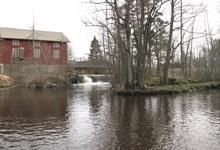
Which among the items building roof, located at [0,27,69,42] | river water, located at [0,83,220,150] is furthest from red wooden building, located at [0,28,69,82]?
river water, located at [0,83,220,150]

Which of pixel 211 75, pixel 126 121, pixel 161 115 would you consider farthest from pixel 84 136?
pixel 211 75

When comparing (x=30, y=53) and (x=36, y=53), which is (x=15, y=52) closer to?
(x=30, y=53)

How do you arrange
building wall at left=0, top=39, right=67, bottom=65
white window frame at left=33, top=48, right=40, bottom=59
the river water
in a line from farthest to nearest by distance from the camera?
white window frame at left=33, top=48, right=40, bottom=59 → building wall at left=0, top=39, right=67, bottom=65 → the river water

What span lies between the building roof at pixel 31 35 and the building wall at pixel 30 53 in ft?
2.64

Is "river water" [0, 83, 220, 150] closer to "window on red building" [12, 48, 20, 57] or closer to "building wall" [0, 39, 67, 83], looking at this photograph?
"building wall" [0, 39, 67, 83]

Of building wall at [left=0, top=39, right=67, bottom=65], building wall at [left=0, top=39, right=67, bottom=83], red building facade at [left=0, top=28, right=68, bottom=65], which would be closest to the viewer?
building wall at [left=0, top=39, right=67, bottom=83]

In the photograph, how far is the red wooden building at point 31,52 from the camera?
5969cm

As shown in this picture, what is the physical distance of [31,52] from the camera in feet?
204

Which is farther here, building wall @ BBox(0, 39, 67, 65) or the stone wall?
building wall @ BBox(0, 39, 67, 65)

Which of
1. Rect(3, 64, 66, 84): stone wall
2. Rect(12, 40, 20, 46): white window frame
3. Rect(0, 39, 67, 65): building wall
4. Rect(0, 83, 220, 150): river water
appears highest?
Rect(12, 40, 20, 46): white window frame

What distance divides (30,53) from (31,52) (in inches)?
11.3

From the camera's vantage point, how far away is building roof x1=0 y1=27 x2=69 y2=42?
61006 millimetres

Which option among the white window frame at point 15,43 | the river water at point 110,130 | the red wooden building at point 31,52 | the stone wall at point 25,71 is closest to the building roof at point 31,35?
the red wooden building at point 31,52

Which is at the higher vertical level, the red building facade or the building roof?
the building roof
